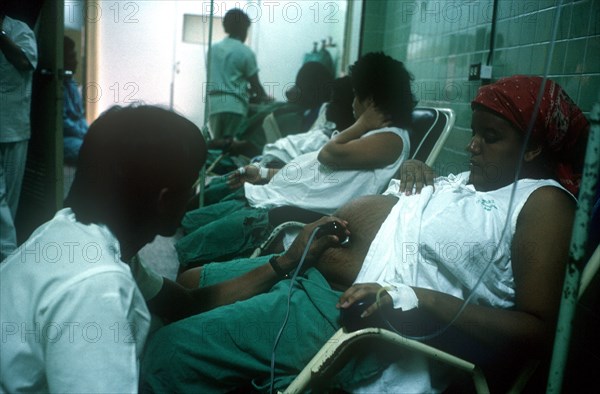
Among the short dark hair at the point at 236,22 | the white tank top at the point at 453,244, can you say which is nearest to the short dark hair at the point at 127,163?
the white tank top at the point at 453,244

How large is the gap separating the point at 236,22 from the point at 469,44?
2.37 meters

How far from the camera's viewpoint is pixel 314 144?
299cm

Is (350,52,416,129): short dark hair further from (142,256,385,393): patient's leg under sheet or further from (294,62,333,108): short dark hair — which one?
(294,62,333,108): short dark hair

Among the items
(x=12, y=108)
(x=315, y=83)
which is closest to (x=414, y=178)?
(x=12, y=108)

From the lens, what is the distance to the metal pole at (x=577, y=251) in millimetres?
757

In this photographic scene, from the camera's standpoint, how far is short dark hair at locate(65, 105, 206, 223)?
2.60 ft

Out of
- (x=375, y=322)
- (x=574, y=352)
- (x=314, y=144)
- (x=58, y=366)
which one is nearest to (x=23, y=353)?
(x=58, y=366)

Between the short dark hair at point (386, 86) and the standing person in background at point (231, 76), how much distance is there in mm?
2256

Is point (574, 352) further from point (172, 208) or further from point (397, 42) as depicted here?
point (397, 42)

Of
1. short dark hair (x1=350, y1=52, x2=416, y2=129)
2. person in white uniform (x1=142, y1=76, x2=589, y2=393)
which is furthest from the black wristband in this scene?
short dark hair (x1=350, y1=52, x2=416, y2=129)

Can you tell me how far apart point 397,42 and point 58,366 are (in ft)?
10.8

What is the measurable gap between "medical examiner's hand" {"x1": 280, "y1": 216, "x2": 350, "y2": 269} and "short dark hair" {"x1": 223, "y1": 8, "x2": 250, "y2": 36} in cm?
328

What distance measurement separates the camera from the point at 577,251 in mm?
793

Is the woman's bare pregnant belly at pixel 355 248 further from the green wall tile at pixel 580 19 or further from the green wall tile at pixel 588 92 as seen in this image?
the green wall tile at pixel 580 19
